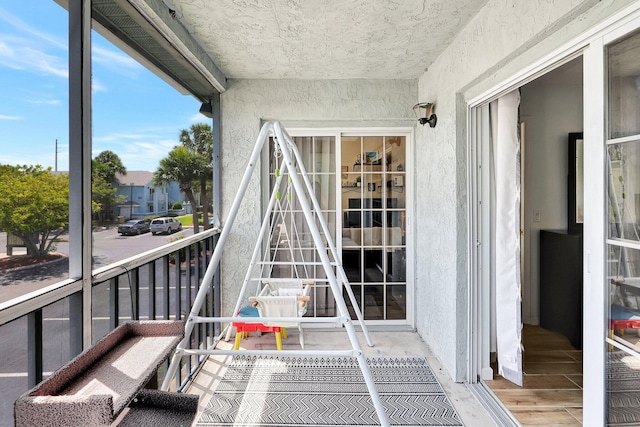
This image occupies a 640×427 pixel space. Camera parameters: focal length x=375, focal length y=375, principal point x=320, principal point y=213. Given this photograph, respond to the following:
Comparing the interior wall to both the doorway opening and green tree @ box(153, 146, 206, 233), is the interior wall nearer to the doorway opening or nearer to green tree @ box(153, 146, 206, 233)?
the doorway opening

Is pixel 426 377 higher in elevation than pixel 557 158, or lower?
lower

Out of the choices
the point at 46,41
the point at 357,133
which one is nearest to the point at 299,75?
the point at 357,133

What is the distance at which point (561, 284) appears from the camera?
148 inches

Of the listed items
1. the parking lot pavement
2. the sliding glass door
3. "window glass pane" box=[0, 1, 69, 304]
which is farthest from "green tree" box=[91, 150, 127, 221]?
the sliding glass door

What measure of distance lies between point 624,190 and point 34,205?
232 cm

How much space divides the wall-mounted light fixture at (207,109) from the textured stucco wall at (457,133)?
7.10 feet

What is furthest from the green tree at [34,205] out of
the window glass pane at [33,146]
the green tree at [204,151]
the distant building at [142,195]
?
the green tree at [204,151]

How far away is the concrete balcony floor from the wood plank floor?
9.8 inches

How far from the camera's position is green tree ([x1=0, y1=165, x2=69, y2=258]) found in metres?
1.25

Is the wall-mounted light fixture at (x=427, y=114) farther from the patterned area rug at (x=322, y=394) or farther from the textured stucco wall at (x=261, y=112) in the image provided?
the patterned area rug at (x=322, y=394)

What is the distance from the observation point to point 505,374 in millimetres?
2826

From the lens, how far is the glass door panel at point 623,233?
4.78ft

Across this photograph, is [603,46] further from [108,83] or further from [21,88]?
[108,83]

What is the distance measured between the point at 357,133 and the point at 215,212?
173cm
